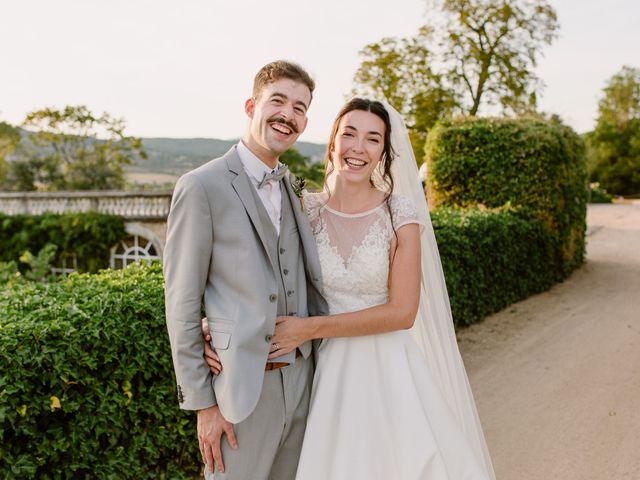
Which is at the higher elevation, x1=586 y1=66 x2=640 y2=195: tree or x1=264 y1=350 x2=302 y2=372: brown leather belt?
x1=586 y1=66 x2=640 y2=195: tree

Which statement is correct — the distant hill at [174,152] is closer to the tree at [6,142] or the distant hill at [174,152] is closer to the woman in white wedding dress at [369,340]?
the tree at [6,142]

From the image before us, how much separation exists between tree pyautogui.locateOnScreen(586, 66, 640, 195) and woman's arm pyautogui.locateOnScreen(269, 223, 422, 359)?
47676 millimetres

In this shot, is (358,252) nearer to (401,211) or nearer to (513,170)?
(401,211)

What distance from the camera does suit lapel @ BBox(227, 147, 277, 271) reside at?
6.98 feet

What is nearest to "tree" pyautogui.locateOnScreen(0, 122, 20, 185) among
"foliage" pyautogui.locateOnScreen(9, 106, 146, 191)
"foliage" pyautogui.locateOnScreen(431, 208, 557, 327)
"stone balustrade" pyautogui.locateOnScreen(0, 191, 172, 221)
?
"foliage" pyautogui.locateOnScreen(9, 106, 146, 191)

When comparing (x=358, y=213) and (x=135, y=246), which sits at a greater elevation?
(x=358, y=213)

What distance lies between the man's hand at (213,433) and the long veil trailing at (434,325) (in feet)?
3.84

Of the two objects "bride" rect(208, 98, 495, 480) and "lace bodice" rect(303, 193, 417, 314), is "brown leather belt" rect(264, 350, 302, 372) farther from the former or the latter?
"lace bodice" rect(303, 193, 417, 314)

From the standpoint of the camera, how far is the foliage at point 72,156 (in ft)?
120

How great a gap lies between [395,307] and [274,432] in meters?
0.70

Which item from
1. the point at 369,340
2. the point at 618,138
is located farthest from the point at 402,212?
the point at 618,138

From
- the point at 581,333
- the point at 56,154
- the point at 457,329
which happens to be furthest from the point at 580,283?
the point at 56,154

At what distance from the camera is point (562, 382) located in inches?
237

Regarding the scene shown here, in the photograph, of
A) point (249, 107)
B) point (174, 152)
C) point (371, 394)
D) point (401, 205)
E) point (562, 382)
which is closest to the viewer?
point (249, 107)
